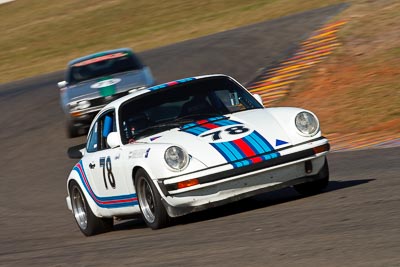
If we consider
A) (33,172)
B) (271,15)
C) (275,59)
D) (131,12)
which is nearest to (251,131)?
(33,172)

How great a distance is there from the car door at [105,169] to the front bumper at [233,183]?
71 cm

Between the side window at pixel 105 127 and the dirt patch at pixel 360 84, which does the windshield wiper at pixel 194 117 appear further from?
the dirt patch at pixel 360 84

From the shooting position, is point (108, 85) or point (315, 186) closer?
point (315, 186)

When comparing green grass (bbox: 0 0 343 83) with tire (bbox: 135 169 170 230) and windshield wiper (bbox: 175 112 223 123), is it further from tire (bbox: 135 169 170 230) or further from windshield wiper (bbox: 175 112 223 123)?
tire (bbox: 135 169 170 230)

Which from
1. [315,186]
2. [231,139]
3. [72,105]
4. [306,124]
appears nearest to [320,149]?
[306,124]

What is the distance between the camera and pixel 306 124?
8.64m

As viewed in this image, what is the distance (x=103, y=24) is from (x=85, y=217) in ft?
94.8

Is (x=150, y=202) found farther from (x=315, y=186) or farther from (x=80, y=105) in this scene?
(x=80, y=105)

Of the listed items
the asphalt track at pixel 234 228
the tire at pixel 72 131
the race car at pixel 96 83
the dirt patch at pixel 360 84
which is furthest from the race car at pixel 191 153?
the tire at pixel 72 131

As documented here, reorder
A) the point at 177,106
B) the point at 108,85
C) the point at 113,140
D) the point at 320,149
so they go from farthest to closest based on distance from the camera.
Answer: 1. the point at 108,85
2. the point at 177,106
3. the point at 113,140
4. the point at 320,149

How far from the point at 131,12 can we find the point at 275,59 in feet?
58.0

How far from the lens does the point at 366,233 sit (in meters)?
6.34

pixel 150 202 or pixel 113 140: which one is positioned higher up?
pixel 113 140

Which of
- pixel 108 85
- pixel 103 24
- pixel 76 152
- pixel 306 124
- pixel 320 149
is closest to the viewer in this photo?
pixel 320 149
